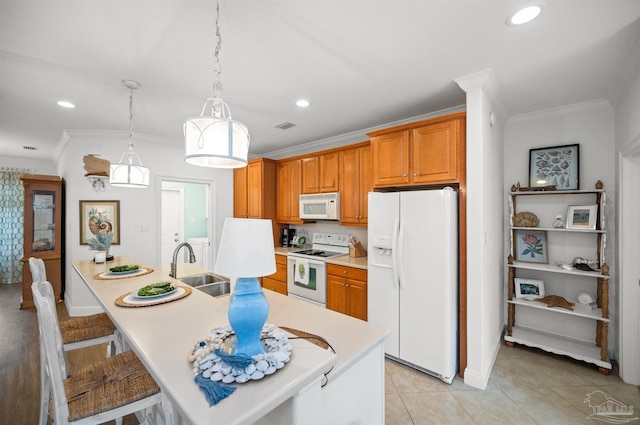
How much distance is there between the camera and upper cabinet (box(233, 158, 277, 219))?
445 cm

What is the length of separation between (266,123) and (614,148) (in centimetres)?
363

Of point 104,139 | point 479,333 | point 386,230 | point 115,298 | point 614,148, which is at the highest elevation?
point 104,139

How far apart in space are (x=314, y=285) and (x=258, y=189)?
190 cm

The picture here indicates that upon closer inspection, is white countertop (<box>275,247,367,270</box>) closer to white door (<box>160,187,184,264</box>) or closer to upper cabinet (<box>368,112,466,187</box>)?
upper cabinet (<box>368,112,466,187</box>)

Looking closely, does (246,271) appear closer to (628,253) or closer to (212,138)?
(212,138)

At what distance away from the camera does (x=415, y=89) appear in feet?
8.21

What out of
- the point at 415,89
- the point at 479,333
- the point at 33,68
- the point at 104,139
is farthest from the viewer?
the point at 104,139

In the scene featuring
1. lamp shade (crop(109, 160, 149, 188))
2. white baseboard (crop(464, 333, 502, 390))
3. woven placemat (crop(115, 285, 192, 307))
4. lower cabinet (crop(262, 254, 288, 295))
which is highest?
lamp shade (crop(109, 160, 149, 188))

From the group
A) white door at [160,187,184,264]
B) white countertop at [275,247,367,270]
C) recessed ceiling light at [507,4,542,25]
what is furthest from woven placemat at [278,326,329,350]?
white door at [160,187,184,264]

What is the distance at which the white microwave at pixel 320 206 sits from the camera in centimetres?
370

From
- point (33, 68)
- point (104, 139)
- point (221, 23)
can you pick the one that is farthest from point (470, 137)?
point (104, 139)

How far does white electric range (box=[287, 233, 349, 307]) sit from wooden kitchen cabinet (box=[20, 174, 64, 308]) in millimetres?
3899

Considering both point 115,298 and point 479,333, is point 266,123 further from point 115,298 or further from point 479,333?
point 479,333

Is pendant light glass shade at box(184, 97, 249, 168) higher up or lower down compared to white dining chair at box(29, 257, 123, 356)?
higher up
